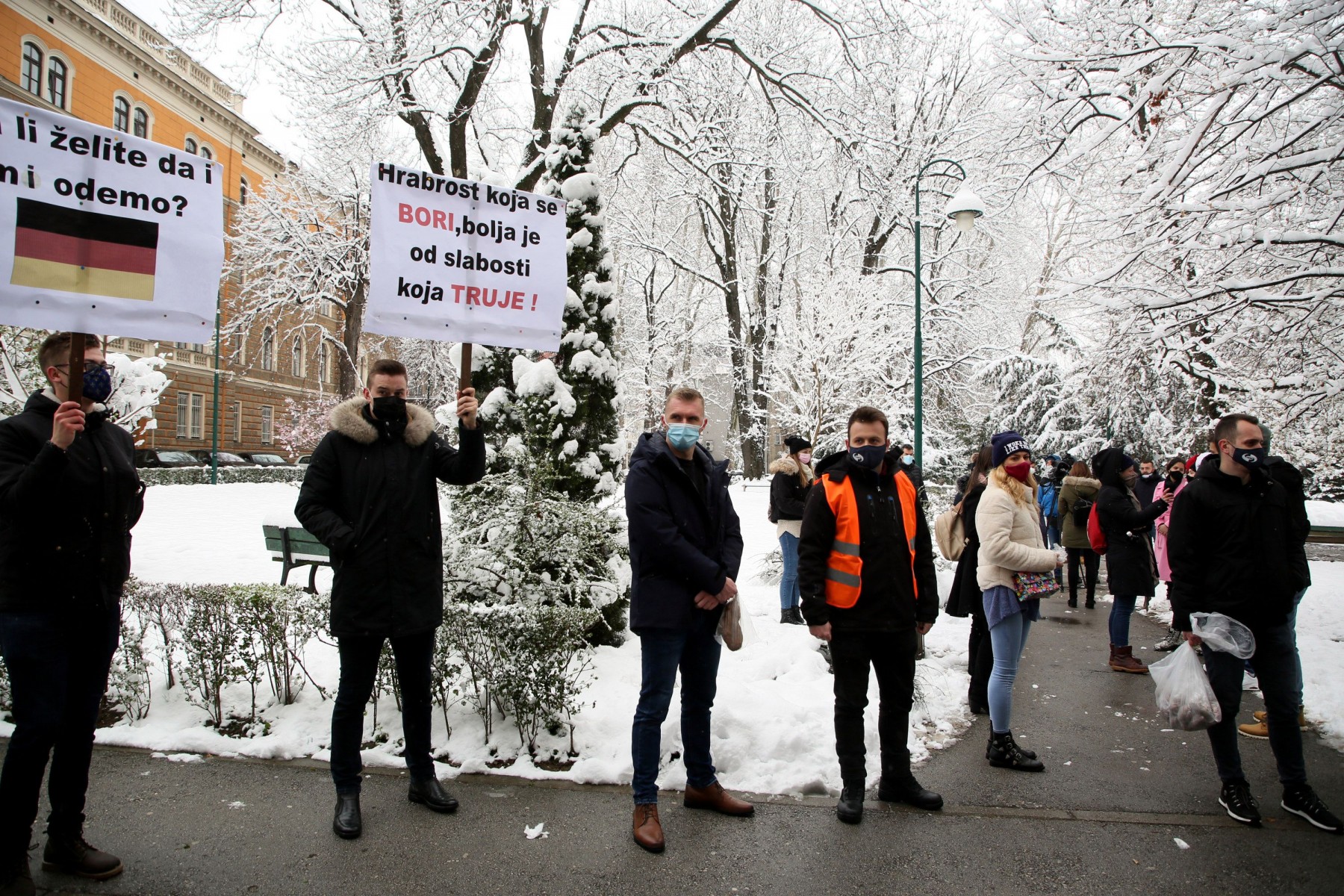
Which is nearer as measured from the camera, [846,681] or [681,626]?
[681,626]

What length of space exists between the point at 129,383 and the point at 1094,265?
604 inches

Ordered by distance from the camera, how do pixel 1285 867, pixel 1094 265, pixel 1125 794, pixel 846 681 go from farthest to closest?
pixel 1094 265 < pixel 1125 794 < pixel 846 681 < pixel 1285 867

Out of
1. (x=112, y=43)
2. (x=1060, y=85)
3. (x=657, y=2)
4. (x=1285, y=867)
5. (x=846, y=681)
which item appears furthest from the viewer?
(x=112, y=43)

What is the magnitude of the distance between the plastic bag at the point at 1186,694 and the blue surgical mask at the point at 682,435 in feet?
8.64

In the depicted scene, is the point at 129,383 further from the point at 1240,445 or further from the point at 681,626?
the point at 1240,445

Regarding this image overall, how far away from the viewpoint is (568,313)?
678 cm

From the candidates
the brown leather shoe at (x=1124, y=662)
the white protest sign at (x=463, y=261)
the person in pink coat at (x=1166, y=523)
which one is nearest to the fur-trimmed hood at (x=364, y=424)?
the white protest sign at (x=463, y=261)

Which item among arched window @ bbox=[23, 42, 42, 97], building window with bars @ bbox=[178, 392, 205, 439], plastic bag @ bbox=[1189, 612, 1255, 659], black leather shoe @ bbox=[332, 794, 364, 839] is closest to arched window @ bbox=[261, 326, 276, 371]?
building window with bars @ bbox=[178, 392, 205, 439]

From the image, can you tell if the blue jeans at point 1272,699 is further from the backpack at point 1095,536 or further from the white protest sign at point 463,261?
the backpack at point 1095,536

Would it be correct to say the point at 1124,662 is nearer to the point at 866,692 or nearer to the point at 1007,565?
the point at 1007,565

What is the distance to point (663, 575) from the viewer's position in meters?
3.67

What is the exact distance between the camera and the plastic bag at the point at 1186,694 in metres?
3.88

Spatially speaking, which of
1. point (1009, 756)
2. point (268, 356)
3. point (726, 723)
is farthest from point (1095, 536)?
point (268, 356)

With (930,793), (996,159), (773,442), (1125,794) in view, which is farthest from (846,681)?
(773,442)
